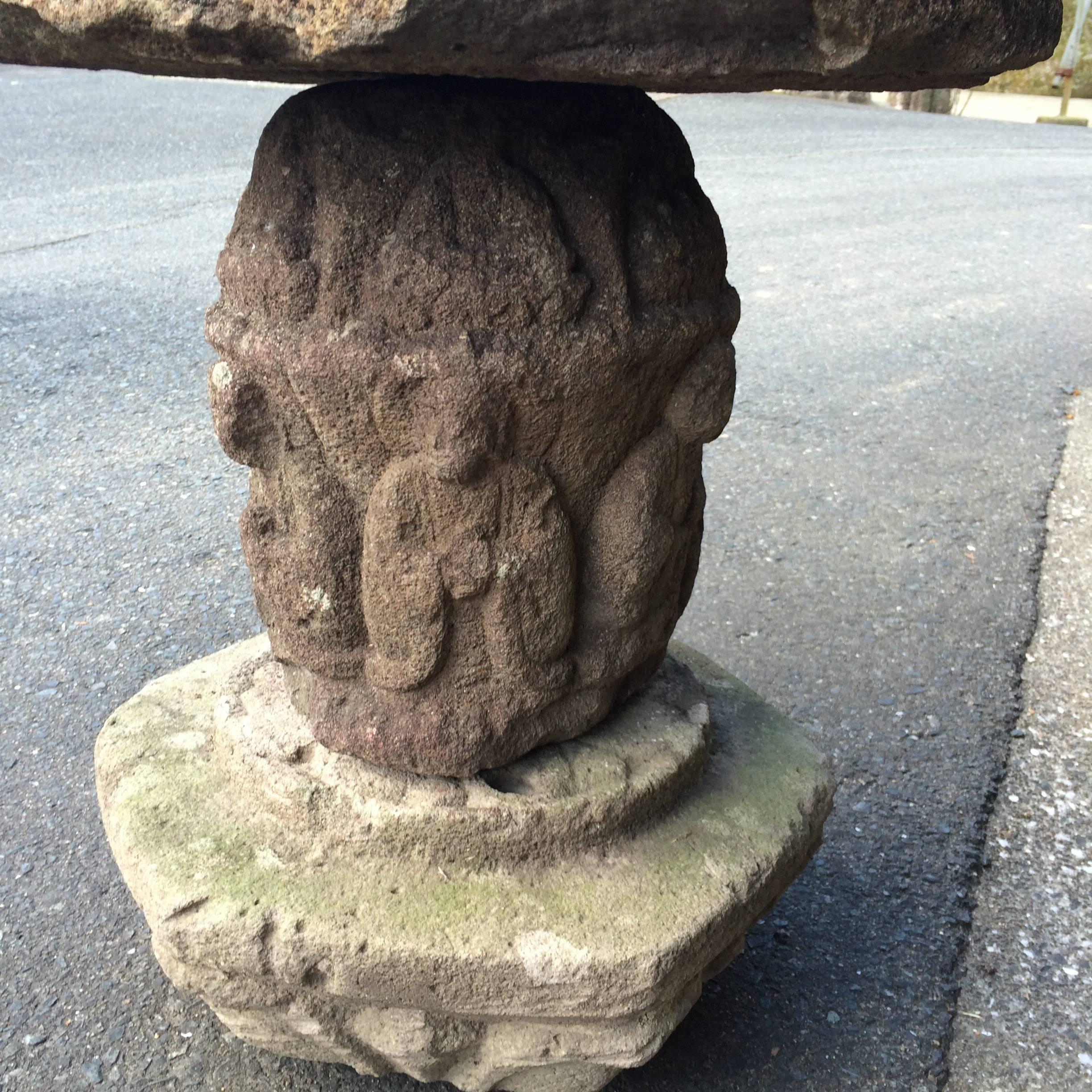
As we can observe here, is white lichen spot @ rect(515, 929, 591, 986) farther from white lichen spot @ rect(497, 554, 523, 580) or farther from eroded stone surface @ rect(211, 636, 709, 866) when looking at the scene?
white lichen spot @ rect(497, 554, 523, 580)

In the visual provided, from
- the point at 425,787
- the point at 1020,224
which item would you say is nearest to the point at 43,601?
the point at 425,787

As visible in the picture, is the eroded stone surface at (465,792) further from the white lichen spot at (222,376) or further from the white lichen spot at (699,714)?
the white lichen spot at (222,376)

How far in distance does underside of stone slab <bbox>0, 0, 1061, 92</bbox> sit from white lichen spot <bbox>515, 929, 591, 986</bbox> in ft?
2.72

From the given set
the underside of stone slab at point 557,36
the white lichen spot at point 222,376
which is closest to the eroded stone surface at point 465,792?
the white lichen spot at point 222,376

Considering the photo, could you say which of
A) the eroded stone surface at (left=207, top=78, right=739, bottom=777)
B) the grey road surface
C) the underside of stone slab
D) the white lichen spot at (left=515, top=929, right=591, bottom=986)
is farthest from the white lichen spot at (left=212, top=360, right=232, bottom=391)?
the grey road surface

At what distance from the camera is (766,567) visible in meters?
2.64

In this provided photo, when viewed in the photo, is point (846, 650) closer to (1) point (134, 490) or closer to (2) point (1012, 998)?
(2) point (1012, 998)

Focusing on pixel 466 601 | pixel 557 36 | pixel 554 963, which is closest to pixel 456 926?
pixel 554 963

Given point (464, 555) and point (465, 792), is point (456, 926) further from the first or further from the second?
point (464, 555)

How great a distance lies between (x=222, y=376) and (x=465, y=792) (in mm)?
528

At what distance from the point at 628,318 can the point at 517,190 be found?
163 millimetres

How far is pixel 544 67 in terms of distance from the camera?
33.5 inches

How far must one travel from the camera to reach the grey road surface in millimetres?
1518

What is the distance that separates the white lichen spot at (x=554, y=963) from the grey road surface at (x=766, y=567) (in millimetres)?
367
